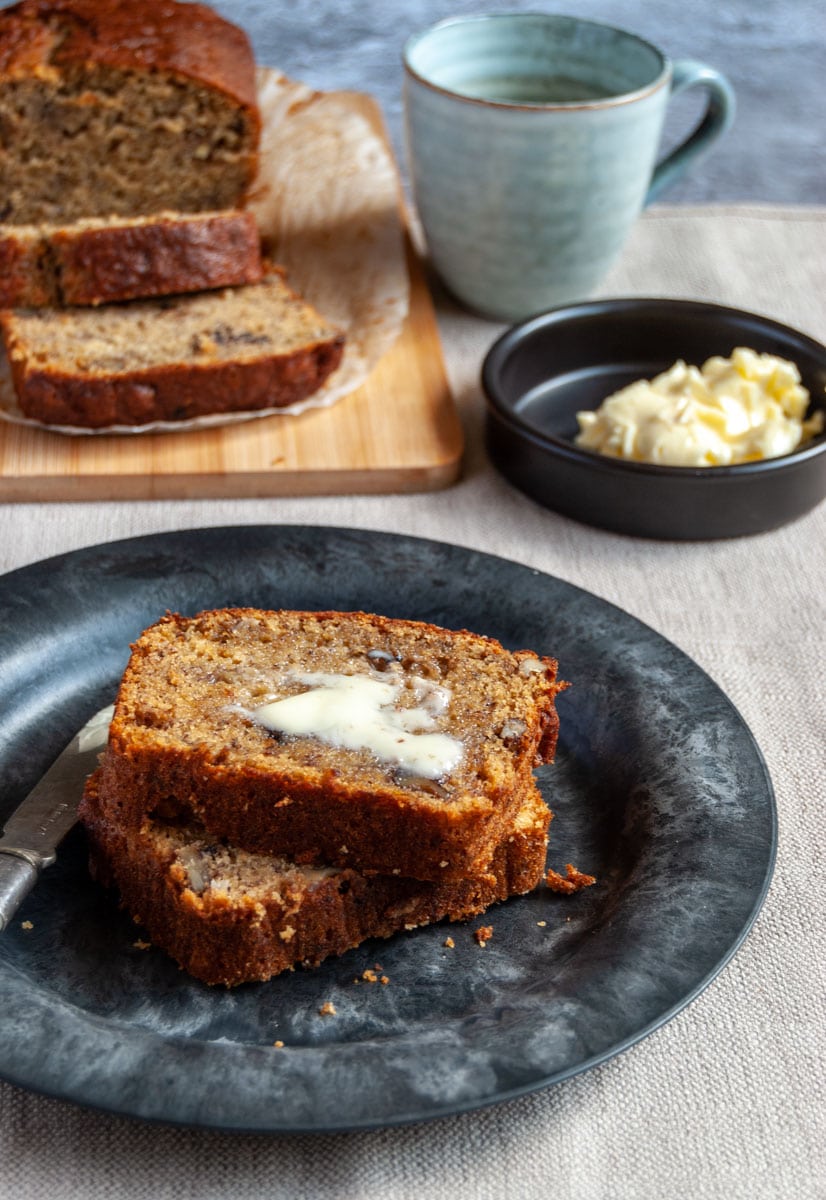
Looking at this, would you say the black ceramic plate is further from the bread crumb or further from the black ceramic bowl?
the black ceramic bowl

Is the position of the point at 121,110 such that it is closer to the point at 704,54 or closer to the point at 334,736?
the point at 334,736

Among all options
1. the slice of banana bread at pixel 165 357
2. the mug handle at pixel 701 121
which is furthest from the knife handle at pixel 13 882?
the mug handle at pixel 701 121

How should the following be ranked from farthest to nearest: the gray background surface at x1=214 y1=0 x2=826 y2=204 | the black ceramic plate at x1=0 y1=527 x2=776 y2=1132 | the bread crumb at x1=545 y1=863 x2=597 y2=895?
the gray background surface at x1=214 y1=0 x2=826 y2=204, the bread crumb at x1=545 y1=863 x2=597 y2=895, the black ceramic plate at x1=0 y1=527 x2=776 y2=1132

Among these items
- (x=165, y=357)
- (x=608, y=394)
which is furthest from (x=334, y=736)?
(x=608, y=394)

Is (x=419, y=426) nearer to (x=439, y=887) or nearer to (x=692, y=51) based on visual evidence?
(x=439, y=887)

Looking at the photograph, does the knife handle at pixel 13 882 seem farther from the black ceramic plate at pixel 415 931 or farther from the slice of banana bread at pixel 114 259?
the slice of banana bread at pixel 114 259

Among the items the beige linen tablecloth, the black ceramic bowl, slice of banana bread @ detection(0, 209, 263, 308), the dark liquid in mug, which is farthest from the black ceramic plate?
the dark liquid in mug
